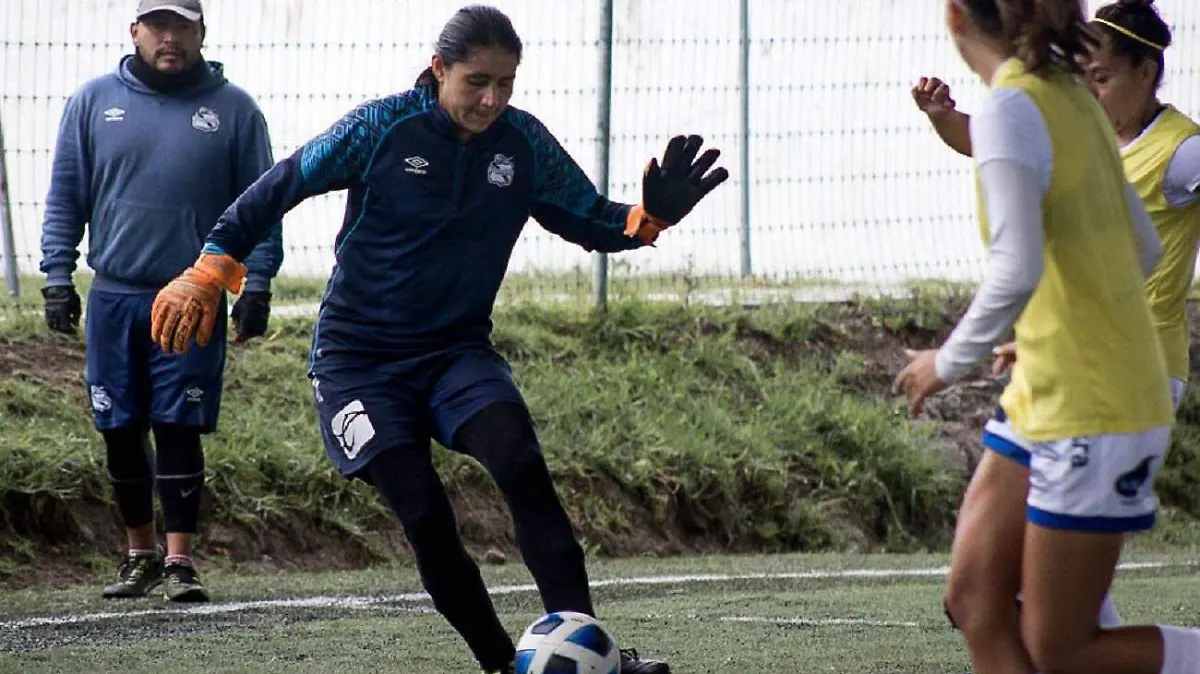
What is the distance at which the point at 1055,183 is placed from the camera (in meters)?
4.14

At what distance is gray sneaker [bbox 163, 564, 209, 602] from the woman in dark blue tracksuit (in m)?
2.34

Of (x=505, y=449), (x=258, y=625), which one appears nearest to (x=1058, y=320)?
(x=505, y=449)

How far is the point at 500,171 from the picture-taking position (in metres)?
5.92

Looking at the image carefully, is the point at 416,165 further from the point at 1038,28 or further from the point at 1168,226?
the point at 1168,226

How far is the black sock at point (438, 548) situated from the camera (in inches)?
219

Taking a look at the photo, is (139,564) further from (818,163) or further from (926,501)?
(818,163)

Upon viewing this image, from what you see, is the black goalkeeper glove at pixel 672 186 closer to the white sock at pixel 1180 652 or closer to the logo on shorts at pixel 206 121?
the white sock at pixel 1180 652

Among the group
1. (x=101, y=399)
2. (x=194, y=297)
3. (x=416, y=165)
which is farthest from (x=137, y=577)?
(x=416, y=165)

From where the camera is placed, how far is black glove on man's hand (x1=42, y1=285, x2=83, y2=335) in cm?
853

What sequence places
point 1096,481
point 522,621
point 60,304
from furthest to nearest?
point 60,304 < point 522,621 < point 1096,481

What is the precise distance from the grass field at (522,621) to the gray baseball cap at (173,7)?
237 centimetres

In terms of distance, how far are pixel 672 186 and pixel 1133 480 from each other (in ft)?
7.40

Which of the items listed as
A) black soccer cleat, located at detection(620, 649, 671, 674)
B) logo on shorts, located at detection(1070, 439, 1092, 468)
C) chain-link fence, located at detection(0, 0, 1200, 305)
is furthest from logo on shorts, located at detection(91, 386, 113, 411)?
logo on shorts, located at detection(1070, 439, 1092, 468)

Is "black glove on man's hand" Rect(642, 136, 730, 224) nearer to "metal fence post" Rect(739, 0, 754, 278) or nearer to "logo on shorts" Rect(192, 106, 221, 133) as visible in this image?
"logo on shorts" Rect(192, 106, 221, 133)
